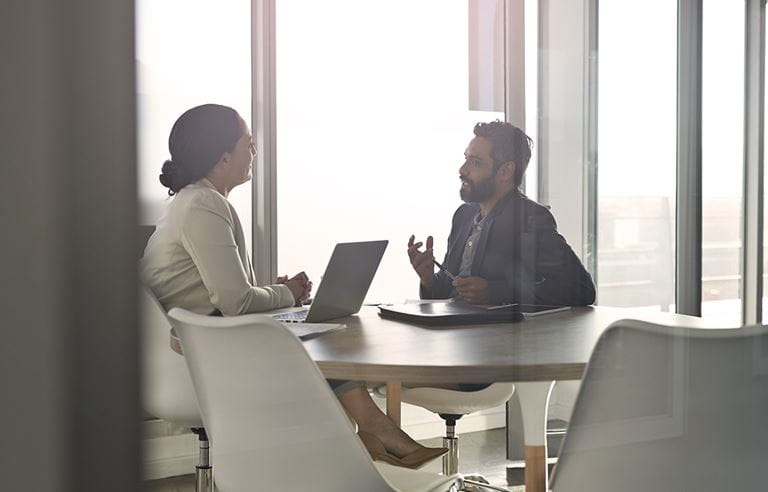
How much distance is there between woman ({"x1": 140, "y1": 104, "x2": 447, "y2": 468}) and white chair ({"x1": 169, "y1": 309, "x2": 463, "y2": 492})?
0.11ft

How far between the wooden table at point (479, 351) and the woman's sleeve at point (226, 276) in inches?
5.1

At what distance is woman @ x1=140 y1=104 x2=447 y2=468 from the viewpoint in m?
0.69

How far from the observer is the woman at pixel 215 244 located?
27.2 inches

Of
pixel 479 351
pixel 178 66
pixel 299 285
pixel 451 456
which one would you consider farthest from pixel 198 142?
pixel 451 456

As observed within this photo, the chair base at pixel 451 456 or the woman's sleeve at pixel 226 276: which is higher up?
the woman's sleeve at pixel 226 276

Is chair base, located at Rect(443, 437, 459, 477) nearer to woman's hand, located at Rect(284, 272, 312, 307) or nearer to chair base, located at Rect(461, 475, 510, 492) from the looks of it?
chair base, located at Rect(461, 475, 510, 492)

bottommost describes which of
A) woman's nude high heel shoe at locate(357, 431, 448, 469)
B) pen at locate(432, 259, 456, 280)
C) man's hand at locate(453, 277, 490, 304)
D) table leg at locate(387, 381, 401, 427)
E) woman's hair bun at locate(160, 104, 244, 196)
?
woman's nude high heel shoe at locate(357, 431, 448, 469)

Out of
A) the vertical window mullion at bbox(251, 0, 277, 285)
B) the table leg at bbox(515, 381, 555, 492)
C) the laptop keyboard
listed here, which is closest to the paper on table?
the laptop keyboard

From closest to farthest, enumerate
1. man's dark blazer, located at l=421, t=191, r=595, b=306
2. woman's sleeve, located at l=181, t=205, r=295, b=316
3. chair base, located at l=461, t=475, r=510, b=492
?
woman's sleeve, located at l=181, t=205, r=295, b=316, man's dark blazer, located at l=421, t=191, r=595, b=306, chair base, located at l=461, t=475, r=510, b=492

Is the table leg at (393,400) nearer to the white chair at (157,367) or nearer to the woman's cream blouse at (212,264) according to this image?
the woman's cream blouse at (212,264)

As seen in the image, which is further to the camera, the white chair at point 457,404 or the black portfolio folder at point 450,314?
the white chair at point 457,404

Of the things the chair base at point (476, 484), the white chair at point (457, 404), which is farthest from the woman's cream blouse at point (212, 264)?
the chair base at point (476, 484)

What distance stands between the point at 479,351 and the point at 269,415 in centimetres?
35

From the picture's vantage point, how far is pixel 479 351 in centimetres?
121
